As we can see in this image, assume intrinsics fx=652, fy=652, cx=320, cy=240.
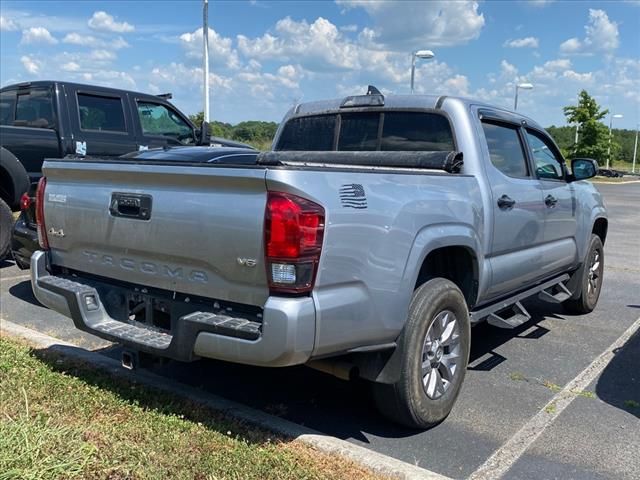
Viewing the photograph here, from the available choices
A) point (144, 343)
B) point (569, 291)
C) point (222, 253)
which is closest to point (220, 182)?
point (222, 253)

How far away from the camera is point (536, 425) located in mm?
3967

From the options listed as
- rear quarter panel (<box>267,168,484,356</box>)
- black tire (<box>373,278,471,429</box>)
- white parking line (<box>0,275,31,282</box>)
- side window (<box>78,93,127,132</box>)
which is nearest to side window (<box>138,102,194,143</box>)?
side window (<box>78,93,127,132</box>)

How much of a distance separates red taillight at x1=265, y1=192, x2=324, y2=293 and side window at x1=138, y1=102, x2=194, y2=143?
21.9 feet

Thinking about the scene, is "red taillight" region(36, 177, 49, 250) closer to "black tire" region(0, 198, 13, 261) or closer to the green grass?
the green grass

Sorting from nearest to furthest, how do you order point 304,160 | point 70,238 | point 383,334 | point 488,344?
point 383,334, point 70,238, point 304,160, point 488,344

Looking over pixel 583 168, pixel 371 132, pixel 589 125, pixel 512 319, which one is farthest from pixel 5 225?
pixel 589 125

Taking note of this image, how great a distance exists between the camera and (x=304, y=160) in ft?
15.9

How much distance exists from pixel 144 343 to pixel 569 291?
4.42 meters

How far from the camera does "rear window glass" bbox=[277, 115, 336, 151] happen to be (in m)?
5.11

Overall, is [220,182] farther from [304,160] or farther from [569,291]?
[569,291]

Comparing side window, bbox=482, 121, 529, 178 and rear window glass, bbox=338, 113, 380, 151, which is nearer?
side window, bbox=482, 121, 529, 178

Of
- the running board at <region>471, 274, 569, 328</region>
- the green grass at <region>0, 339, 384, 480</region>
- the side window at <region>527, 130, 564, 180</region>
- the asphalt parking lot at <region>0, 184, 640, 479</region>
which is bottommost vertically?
the asphalt parking lot at <region>0, 184, 640, 479</region>

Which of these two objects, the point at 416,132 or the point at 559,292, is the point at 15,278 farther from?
the point at 559,292

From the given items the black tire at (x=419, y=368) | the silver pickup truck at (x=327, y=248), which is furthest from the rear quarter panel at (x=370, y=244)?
the black tire at (x=419, y=368)
